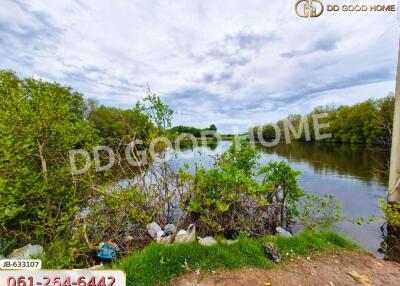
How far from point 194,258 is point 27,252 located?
2.21 metres

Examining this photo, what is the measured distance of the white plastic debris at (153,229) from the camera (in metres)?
3.95

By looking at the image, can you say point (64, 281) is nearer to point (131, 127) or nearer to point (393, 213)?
point (131, 127)

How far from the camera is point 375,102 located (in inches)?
1758

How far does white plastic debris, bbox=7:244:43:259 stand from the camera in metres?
2.92

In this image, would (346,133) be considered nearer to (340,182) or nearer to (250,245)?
(340,182)

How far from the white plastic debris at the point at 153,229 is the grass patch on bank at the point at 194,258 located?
0.71 m

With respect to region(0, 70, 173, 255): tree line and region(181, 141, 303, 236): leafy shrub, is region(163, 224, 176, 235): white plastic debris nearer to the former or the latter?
region(181, 141, 303, 236): leafy shrub

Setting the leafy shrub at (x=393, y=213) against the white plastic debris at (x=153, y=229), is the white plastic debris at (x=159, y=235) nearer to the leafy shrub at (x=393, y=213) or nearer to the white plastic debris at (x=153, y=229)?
the white plastic debris at (x=153, y=229)

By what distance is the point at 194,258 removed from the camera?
3.10 meters

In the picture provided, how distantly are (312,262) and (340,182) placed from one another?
9.52 metres

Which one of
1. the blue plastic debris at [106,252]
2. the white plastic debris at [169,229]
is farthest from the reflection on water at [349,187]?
the blue plastic debris at [106,252]

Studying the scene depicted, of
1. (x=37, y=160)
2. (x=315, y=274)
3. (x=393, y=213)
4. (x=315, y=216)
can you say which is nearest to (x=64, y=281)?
(x=37, y=160)

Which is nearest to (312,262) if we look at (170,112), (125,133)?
(170,112)

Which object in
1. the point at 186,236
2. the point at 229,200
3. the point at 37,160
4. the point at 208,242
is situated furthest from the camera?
the point at 229,200
